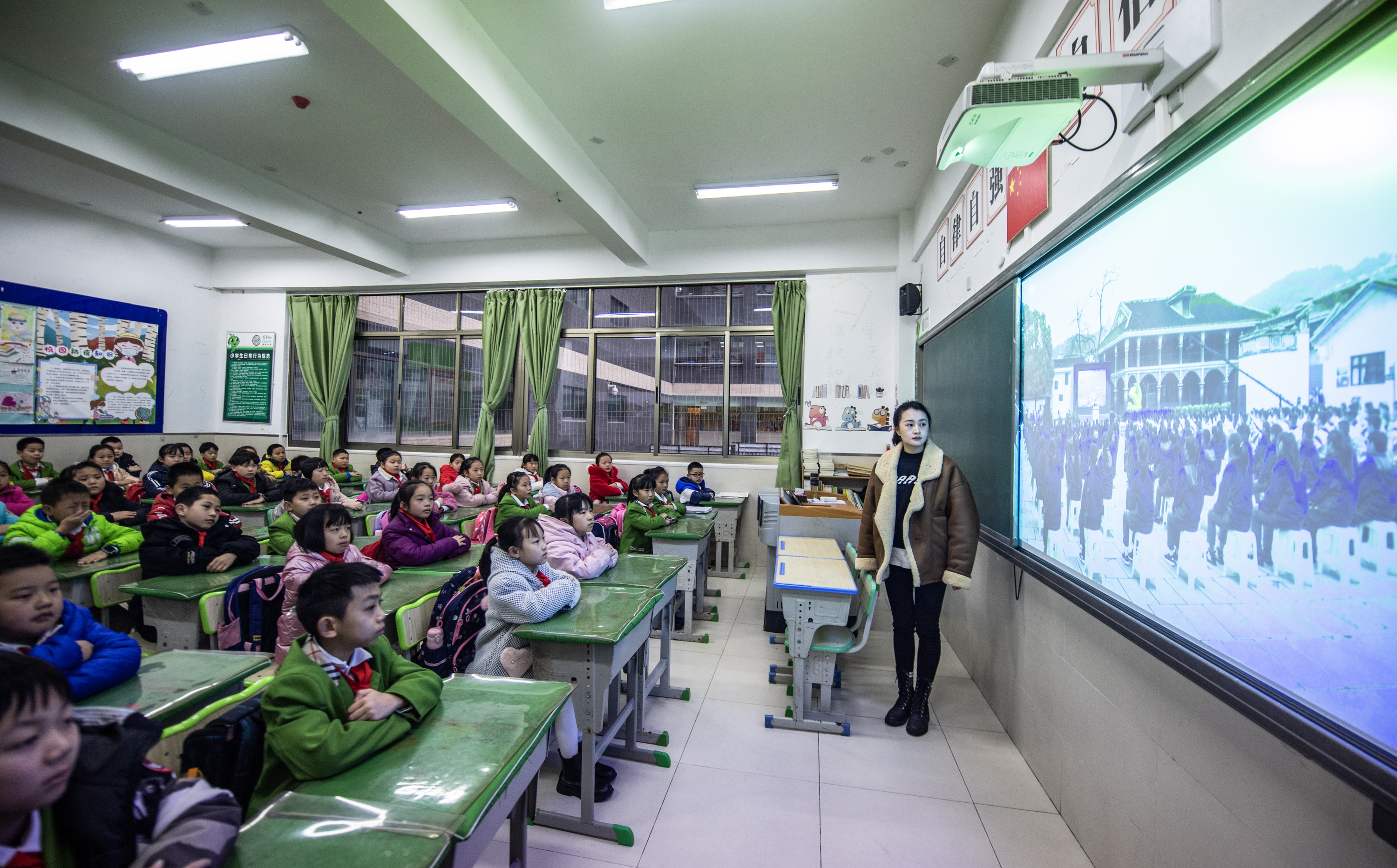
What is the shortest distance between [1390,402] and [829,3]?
2.85 m

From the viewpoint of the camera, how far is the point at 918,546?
2555mm

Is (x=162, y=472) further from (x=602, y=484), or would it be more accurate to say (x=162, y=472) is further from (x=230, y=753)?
(x=230, y=753)

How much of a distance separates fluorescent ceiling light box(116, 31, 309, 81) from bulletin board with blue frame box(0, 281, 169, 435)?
4134 millimetres

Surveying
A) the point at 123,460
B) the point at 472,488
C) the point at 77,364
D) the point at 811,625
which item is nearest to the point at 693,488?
the point at 472,488

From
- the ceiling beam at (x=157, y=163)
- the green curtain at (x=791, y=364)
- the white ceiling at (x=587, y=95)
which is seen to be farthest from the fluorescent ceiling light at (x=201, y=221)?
the green curtain at (x=791, y=364)

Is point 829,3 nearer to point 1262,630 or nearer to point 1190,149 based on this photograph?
point 1190,149

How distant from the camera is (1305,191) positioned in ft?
3.29

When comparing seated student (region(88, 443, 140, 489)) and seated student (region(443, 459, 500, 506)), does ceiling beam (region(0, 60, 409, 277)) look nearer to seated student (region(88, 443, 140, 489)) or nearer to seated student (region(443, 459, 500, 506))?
seated student (region(88, 443, 140, 489))

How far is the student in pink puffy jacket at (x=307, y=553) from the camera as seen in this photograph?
7.59 feet

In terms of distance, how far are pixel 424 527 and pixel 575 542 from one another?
38.3 inches

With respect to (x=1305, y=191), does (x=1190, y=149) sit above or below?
above

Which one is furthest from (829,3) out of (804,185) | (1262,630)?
(1262,630)

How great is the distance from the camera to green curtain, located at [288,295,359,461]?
7.01 metres

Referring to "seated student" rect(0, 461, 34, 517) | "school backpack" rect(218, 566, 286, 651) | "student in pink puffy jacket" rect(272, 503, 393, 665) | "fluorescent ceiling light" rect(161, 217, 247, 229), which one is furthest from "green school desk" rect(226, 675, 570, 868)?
"fluorescent ceiling light" rect(161, 217, 247, 229)
